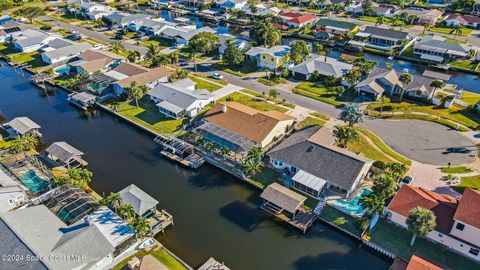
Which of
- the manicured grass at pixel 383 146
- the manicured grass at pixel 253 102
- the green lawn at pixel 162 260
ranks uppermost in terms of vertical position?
the manicured grass at pixel 383 146

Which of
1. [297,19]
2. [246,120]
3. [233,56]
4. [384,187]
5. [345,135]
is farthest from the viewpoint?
[297,19]

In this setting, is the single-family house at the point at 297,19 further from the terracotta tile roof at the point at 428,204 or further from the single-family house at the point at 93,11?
the terracotta tile roof at the point at 428,204

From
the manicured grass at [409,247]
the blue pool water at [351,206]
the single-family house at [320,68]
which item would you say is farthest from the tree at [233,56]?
the manicured grass at [409,247]

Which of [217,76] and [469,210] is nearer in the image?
[469,210]

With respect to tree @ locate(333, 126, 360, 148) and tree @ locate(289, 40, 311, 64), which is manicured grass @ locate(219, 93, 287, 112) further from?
tree @ locate(289, 40, 311, 64)

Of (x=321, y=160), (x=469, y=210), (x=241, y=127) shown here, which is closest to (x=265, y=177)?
(x=321, y=160)

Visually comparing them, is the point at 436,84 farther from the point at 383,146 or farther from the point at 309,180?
the point at 309,180

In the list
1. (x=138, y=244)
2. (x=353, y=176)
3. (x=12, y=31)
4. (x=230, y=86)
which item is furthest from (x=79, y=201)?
(x=12, y=31)
